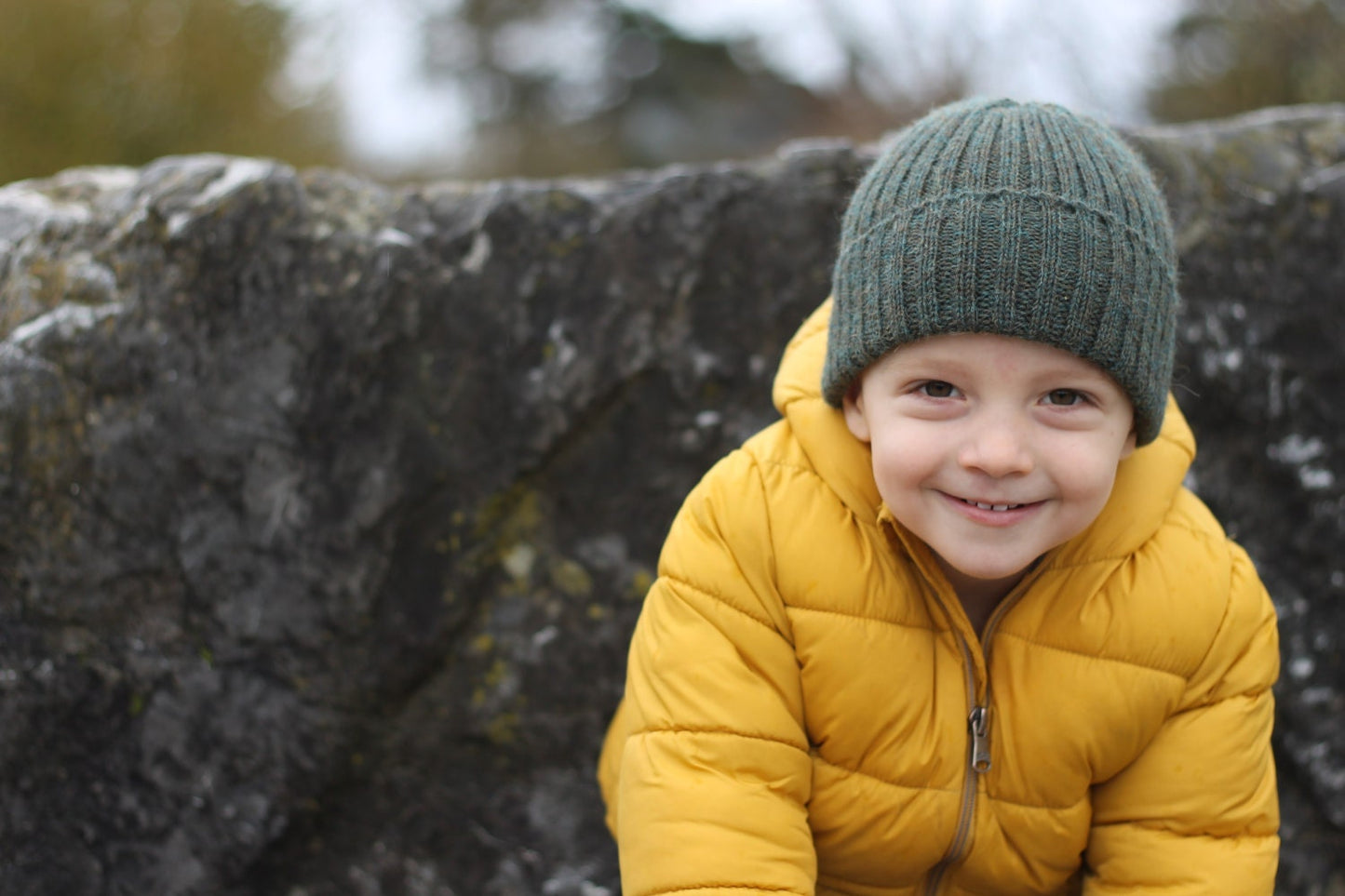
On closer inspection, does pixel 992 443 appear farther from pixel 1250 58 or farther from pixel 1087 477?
pixel 1250 58

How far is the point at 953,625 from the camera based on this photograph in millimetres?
1541

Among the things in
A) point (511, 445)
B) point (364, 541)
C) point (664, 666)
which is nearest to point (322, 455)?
point (364, 541)

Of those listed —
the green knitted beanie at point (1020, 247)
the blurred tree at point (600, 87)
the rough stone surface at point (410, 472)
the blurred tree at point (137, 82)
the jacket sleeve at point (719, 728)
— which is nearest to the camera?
the green knitted beanie at point (1020, 247)

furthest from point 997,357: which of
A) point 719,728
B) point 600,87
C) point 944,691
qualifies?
point 600,87

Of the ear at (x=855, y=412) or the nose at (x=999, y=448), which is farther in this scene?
the ear at (x=855, y=412)

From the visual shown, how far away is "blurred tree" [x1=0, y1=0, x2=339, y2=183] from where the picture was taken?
480 cm

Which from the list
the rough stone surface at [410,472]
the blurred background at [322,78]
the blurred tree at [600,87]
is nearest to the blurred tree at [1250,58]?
the blurred background at [322,78]

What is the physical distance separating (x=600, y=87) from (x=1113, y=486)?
404 inches

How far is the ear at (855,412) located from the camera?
5.02 ft

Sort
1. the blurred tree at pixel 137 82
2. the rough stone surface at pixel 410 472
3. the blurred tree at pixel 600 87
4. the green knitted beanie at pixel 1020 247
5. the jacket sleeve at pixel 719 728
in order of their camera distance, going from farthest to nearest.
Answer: the blurred tree at pixel 600 87 < the blurred tree at pixel 137 82 < the rough stone surface at pixel 410 472 < the jacket sleeve at pixel 719 728 < the green knitted beanie at pixel 1020 247

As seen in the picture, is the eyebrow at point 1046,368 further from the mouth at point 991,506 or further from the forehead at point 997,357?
the mouth at point 991,506

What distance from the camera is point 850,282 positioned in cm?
145

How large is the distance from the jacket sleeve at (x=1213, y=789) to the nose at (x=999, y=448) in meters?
0.42

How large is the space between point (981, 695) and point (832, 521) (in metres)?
0.31
